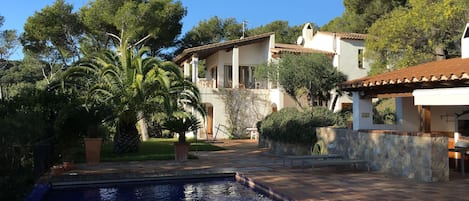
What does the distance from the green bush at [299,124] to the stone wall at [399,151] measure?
1.96 m

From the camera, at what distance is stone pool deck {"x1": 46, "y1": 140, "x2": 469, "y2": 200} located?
961 cm

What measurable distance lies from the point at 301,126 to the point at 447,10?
934 centimetres

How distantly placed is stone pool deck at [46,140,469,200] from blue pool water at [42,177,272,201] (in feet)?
1.67

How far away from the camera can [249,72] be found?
3569cm

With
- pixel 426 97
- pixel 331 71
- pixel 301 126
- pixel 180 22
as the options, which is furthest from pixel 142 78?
pixel 180 22

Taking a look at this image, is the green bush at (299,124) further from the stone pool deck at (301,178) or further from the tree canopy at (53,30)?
the tree canopy at (53,30)

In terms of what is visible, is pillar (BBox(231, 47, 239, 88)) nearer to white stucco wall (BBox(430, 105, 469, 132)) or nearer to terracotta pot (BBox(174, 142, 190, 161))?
terracotta pot (BBox(174, 142, 190, 161))

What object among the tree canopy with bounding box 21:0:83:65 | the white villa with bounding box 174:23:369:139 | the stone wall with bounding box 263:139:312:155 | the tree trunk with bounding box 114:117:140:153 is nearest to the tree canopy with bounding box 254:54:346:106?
the white villa with bounding box 174:23:369:139

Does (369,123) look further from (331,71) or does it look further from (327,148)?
(331,71)

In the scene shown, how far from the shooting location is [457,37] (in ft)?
71.4

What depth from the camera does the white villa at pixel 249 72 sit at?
108 ft

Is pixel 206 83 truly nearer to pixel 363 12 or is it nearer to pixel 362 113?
pixel 363 12

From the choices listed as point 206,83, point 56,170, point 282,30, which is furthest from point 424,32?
point 282,30

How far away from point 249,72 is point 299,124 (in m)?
17.6
